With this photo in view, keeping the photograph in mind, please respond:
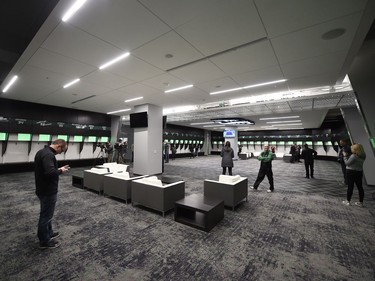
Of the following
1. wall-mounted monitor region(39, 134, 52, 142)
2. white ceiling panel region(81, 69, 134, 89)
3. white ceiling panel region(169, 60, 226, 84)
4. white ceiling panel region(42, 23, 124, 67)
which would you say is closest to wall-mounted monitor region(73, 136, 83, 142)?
wall-mounted monitor region(39, 134, 52, 142)

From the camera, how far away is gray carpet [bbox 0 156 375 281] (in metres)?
1.96

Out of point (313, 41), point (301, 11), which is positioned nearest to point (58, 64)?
point (301, 11)

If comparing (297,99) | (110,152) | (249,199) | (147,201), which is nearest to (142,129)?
(110,152)

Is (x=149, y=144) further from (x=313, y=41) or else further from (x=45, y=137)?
(x=313, y=41)

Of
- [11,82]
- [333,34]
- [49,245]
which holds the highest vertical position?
[11,82]

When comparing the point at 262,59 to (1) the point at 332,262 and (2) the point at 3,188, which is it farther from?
(2) the point at 3,188

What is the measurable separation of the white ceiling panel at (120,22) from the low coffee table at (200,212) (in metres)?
2.97

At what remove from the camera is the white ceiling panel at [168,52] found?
2.90m

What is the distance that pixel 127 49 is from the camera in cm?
320

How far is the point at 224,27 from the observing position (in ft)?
8.44

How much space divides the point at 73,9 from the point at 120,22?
0.58m

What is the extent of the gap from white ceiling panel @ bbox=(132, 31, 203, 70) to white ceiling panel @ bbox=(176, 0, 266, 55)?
0.16 metres

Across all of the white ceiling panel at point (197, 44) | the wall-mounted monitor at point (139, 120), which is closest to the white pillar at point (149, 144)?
the wall-mounted monitor at point (139, 120)

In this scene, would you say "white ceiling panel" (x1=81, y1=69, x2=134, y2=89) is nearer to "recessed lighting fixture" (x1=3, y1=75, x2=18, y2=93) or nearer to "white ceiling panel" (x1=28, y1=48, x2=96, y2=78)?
"white ceiling panel" (x1=28, y1=48, x2=96, y2=78)
